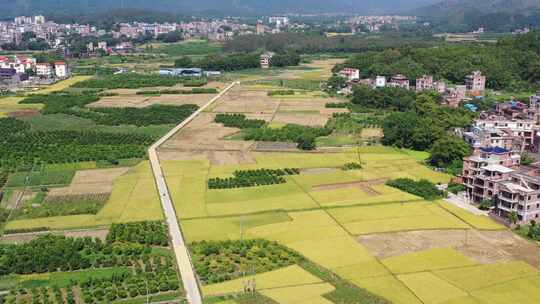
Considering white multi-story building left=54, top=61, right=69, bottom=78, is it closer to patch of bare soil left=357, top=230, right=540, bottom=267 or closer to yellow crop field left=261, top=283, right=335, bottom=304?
patch of bare soil left=357, top=230, right=540, bottom=267

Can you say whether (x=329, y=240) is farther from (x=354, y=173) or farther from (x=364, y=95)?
(x=364, y=95)

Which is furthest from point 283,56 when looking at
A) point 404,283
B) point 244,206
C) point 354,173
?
point 404,283

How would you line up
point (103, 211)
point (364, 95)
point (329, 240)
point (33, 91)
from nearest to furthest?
point (329, 240) → point (103, 211) → point (364, 95) → point (33, 91)

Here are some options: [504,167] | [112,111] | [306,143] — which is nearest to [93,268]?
[504,167]

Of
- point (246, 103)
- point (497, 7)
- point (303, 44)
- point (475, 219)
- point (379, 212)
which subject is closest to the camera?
point (475, 219)

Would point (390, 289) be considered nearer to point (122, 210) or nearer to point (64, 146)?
point (122, 210)

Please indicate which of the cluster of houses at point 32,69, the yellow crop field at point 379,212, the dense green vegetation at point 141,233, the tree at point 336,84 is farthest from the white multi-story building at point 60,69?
the yellow crop field at point 379,212
